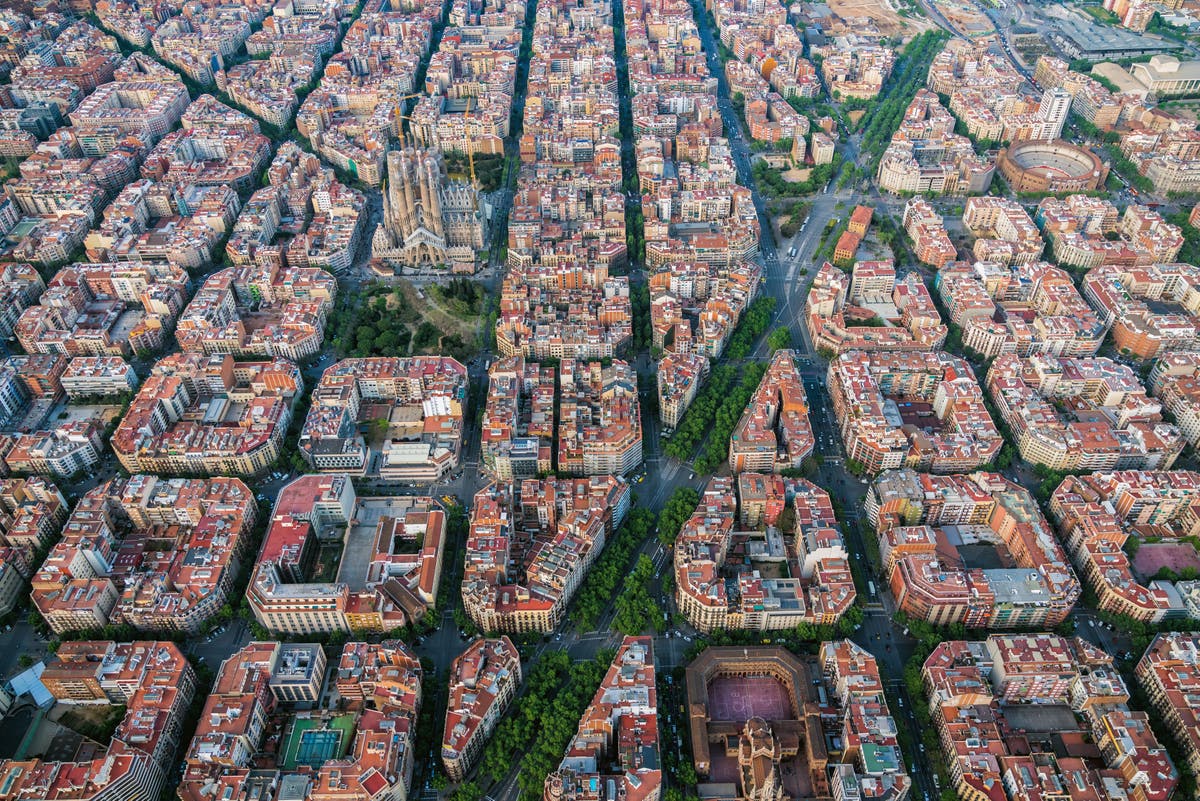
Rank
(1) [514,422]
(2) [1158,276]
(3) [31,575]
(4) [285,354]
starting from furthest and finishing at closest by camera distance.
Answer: (2) [1158,276], (4) [285,354], (1) [514,422], (3) [31,575]

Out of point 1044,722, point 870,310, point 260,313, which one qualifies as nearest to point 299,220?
point 260,313

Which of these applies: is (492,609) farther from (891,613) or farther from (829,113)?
(829,113)

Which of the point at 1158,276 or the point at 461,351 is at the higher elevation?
the point at 1158,276

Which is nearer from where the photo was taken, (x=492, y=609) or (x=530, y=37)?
(x=492, y=609)

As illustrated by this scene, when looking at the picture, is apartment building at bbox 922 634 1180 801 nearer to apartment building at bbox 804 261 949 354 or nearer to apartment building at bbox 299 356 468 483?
apartment building at bbox 804 261 949 354

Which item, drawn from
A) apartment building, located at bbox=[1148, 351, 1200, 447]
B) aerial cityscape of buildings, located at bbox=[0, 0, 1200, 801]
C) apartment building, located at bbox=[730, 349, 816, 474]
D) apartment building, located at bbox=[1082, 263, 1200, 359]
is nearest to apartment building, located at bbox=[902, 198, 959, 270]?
aerial cityscape of buildings, located at bbox=[0, 0, 1200, 801]

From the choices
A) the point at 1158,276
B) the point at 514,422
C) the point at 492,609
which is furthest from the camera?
the point at 1158,276

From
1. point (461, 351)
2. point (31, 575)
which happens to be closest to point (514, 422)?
point (461, 351)

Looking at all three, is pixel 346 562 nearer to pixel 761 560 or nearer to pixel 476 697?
pixel 476 697

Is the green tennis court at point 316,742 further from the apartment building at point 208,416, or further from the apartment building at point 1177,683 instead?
the apartment building at point 1177,683
